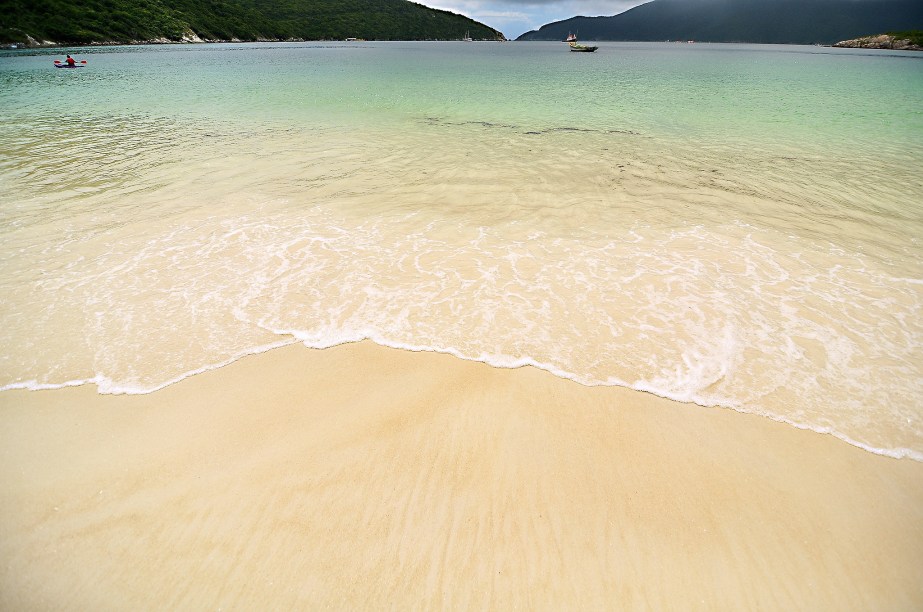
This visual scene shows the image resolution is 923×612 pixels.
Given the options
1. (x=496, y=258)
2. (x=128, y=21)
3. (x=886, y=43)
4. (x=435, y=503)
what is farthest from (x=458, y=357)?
(x=886, y=43)

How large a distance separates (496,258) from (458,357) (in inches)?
138

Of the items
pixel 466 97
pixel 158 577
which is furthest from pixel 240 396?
pixel 466 97

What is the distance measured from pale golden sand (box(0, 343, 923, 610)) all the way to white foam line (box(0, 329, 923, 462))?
14 centimetres

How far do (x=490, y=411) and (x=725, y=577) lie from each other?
2.88 m

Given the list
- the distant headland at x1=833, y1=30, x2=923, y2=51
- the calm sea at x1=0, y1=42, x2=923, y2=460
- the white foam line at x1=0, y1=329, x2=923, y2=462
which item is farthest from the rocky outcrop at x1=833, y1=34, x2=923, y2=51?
the white foam line at x1=0, y1=329, x2=923, y2=462

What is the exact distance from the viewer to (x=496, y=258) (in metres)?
9.04

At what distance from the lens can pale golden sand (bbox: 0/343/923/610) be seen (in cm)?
365

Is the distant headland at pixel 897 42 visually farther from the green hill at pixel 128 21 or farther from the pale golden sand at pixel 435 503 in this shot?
the green hill at pixel 128 21

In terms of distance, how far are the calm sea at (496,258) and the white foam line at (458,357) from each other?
4 centimetres

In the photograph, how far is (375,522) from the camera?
4.14 m

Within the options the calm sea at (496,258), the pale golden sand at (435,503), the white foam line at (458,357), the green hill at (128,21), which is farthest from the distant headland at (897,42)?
the green hill at (128,21)

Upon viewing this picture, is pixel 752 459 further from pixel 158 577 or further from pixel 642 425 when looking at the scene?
pixel 158 577

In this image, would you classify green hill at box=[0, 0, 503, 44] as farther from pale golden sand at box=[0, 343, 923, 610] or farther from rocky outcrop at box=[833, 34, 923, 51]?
rocky outcrop at box=[833, 34, 923, 51]

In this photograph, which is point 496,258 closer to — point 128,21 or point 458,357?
point 458,357
